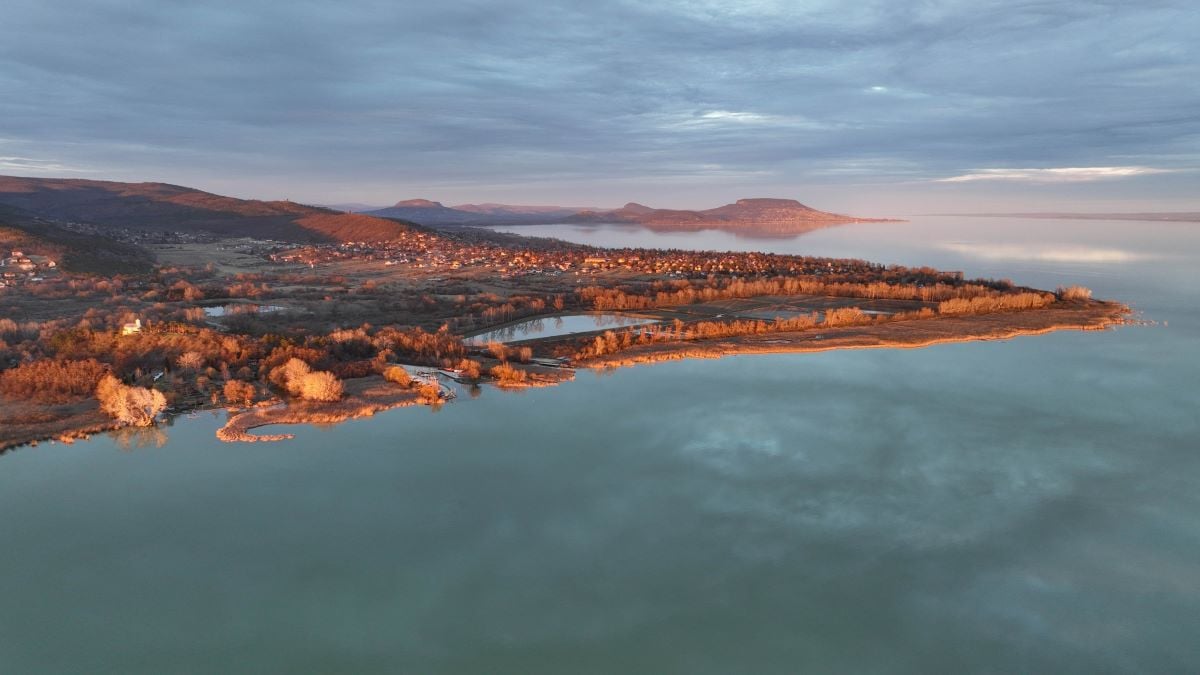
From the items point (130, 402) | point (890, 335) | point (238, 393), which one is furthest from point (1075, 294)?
point (130, 402)

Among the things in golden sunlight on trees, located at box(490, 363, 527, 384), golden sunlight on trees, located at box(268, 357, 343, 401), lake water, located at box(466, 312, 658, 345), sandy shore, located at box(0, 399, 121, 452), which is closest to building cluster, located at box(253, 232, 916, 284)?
lake water, located at box(466, 312, 658, 345)

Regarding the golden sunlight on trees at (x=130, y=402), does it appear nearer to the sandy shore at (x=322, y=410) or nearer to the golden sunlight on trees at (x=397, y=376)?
the sandy shore at (x=322, y=410)

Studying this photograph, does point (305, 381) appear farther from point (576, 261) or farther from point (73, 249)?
point (576, 261)

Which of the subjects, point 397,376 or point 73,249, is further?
point 73,249

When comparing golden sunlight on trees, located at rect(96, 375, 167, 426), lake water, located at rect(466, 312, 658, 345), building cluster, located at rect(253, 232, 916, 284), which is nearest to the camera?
golden sunlight on trees, located at rect(96, 375, 167, 426)

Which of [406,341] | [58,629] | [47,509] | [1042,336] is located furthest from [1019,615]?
[1042,336]

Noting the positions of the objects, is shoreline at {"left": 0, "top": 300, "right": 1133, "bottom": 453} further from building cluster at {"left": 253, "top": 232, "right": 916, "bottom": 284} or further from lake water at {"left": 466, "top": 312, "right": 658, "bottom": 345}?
building cluster at {"left": 253, "top": 232, "right": 916, "bottom": 284}
